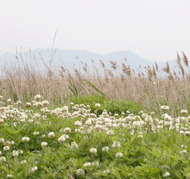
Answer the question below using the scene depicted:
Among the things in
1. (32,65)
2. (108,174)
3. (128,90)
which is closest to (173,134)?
(108,174)

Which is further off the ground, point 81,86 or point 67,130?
point 67,130

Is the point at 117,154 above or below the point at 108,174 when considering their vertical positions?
above

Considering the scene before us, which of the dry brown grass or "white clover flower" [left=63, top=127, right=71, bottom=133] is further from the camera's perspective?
the dry brown grass

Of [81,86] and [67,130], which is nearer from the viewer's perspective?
[67,130]

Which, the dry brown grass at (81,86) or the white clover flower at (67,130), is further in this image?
the dry brown grass at (81,86)

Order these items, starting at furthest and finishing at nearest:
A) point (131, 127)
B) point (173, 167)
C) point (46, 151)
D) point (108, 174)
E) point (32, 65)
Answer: point (32, 65), point (131, 127), point (46, 151), point (108, 174), point (173, 167)

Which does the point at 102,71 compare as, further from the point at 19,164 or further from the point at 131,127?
the point at 19,164

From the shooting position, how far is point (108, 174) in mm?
1756

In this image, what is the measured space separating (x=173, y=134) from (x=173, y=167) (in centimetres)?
77

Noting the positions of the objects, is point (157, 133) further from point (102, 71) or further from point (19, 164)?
point (102, 71)

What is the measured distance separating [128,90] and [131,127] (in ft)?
13.1

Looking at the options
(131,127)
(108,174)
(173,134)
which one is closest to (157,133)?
(173,134)

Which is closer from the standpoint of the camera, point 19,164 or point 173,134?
point 19,164

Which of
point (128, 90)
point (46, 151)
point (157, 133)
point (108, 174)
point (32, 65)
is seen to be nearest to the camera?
point (108, 174)
